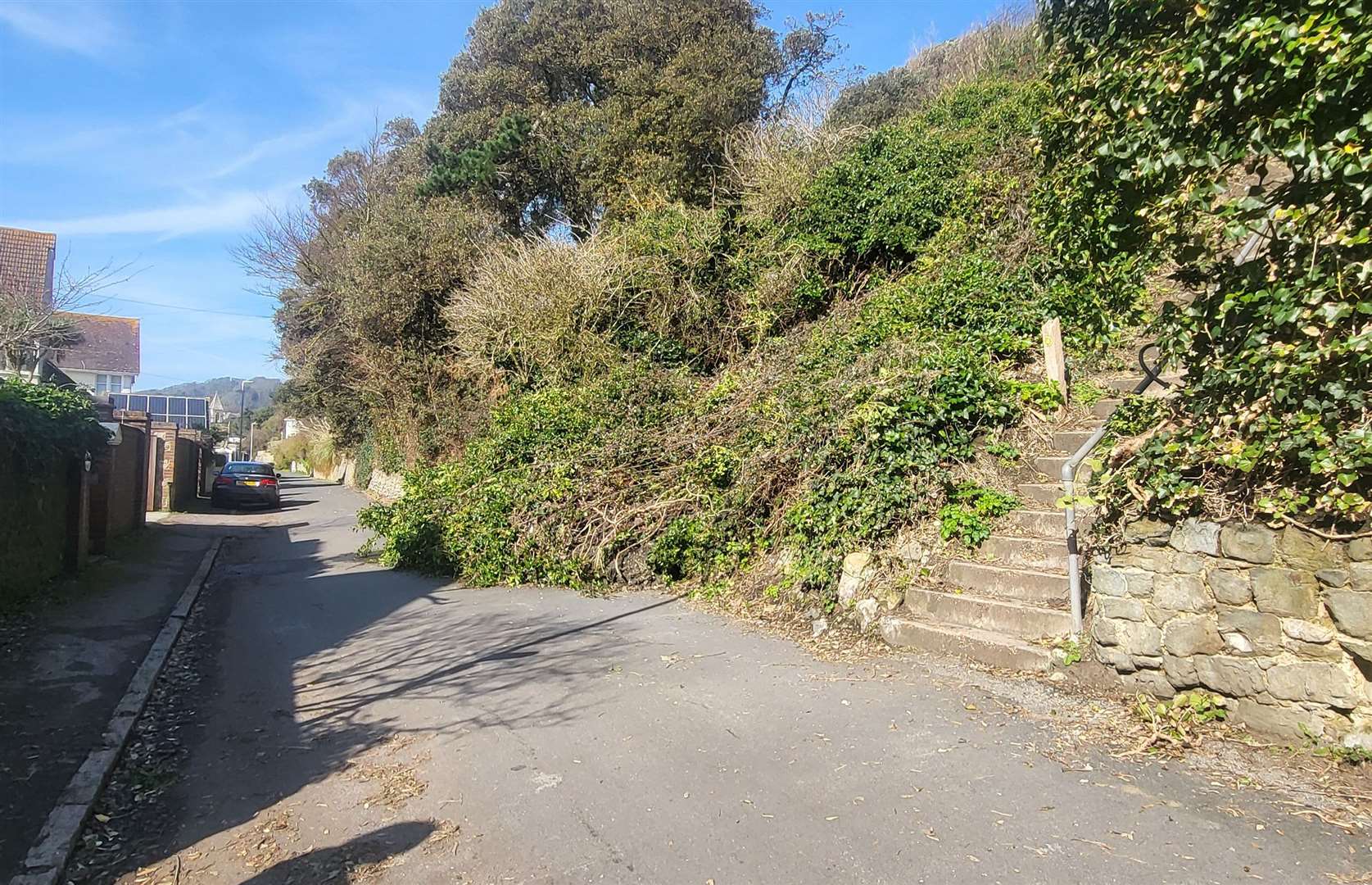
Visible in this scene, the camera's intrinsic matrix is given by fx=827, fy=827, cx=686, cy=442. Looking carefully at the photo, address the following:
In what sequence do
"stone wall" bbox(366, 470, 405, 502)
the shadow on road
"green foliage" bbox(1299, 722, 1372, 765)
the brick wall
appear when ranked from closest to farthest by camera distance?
"green foliage" bbox(1299, 722, 1372, 765), the shadow on road, the brick wall, "stone wall" bbox(366, 470, 405, 502)

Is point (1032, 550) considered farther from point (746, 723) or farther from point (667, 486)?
point (667, 486)

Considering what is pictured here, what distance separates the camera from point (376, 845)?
402 cm

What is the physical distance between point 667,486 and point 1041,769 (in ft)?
22.0

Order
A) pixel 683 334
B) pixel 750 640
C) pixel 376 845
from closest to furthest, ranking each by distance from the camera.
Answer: pixel 376 845
pixel 750 640
pixel 683 334

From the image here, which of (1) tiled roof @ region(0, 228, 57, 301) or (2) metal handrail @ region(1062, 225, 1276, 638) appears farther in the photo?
(1) tiled roof @ region(0, 228, 57, 301)


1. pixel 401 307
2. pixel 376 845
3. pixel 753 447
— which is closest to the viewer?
pixel 376 845

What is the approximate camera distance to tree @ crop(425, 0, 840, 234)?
19438mm

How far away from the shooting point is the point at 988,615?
21.0 feet

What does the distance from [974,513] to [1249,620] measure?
2.70 m

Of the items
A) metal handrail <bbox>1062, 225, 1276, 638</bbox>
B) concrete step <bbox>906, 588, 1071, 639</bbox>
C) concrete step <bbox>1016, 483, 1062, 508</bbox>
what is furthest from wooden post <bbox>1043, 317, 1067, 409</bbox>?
concrete step <bbox>906, 588, 1071, 639</bbox>

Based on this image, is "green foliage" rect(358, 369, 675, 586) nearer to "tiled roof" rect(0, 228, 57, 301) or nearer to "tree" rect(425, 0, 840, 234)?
"tree" rect(425, 0, 840, 234)

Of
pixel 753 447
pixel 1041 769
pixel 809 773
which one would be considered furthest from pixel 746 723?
pixel 753 447

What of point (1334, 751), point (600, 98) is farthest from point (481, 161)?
point (1334, 751)

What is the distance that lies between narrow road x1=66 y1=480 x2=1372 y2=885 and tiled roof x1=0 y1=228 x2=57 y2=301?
13.9 meters
